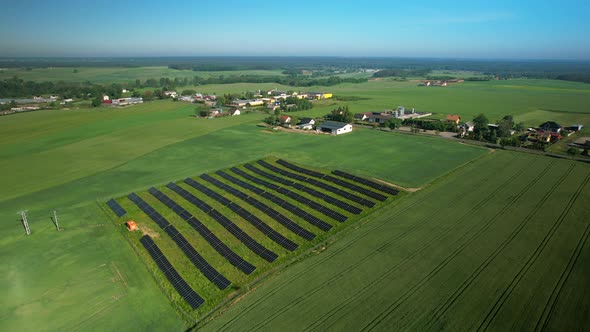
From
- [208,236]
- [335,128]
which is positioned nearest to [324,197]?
[208,236]

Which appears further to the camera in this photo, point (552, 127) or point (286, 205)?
point (552, 127)

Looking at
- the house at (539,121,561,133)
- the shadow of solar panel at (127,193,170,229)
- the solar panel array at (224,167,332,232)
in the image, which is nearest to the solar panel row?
the solar panel array at (224,167,332,232)

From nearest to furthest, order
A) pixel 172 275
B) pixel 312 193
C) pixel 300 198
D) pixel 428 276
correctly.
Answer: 1. pixel 428 276
2. pixel 172 275
3. pixel 300 198
4. pixel 312 193

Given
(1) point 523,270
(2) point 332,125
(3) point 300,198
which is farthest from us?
(2) point 332,125

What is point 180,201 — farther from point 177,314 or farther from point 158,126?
point 158,126

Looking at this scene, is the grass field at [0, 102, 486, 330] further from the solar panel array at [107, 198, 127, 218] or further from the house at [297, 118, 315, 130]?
the house at [297, 118, 315, 130]

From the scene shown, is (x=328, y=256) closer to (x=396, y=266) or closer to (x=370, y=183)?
(x=396, y=266)

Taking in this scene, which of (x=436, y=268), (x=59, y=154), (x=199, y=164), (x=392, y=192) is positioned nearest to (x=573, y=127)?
(x=392, y=192)
